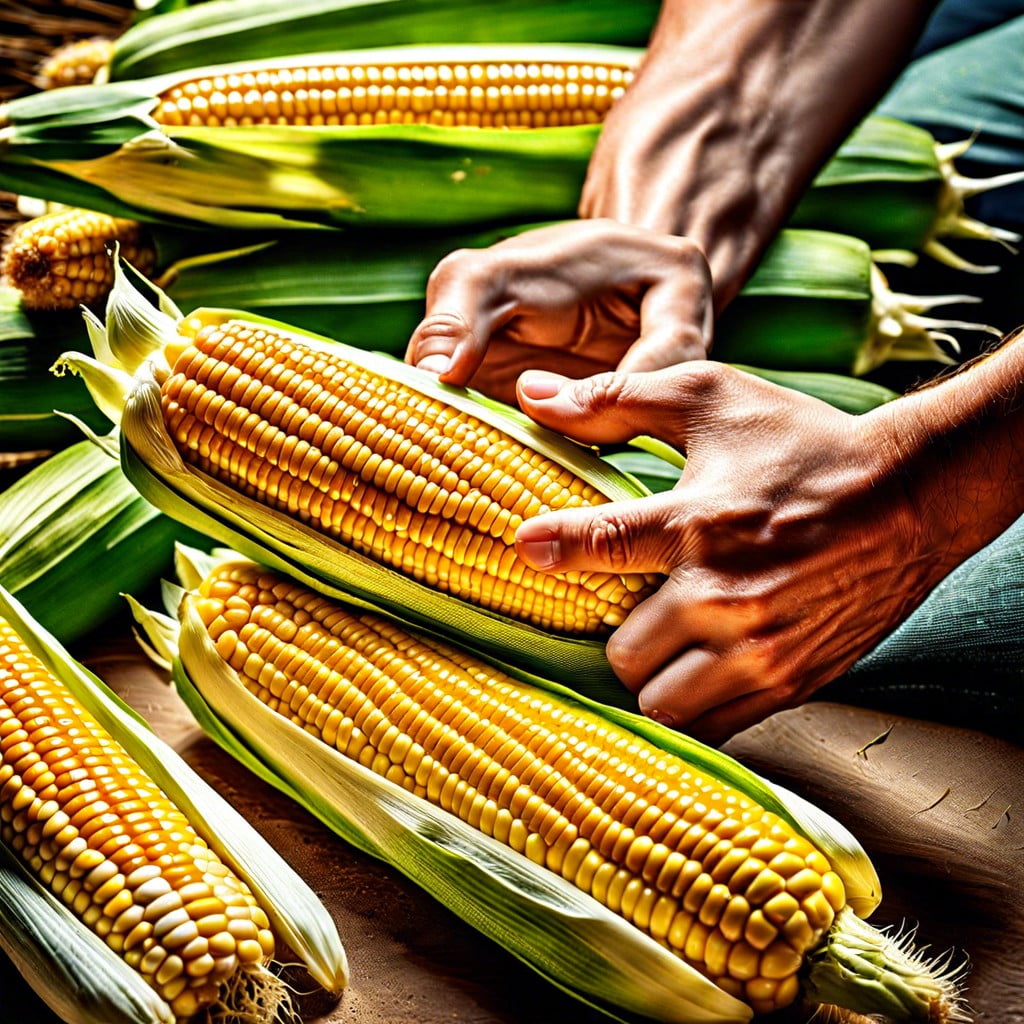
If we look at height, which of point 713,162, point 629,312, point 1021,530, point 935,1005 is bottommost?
point 935,1005

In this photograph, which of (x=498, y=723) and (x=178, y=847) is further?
(x=498, y=723)

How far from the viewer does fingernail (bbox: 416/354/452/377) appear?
1.51 meters

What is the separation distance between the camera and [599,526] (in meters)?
1.29

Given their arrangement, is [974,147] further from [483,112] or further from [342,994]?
[342,994]

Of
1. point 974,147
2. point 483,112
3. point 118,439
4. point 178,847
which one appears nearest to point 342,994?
point 178,847

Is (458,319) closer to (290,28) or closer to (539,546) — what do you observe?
(539,546)

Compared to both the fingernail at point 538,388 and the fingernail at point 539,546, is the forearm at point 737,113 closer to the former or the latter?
the fingernail at point 538,388

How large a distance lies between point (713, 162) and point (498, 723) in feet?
4.20

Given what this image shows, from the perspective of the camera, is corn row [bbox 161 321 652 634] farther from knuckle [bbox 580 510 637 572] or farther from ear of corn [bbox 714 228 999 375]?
ear of corn [bbox 714 228 999 375]

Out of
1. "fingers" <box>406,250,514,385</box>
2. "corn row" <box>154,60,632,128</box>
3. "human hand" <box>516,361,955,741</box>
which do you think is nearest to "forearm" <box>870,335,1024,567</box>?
"human hand" <box>516,361,955,741</box>

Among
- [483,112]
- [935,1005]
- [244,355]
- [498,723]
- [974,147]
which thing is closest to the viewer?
[935,1005]

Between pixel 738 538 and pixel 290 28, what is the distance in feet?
4.89

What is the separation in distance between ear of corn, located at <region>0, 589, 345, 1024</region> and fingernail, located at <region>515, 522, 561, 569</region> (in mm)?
464

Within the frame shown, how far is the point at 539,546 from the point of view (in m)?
1.30
